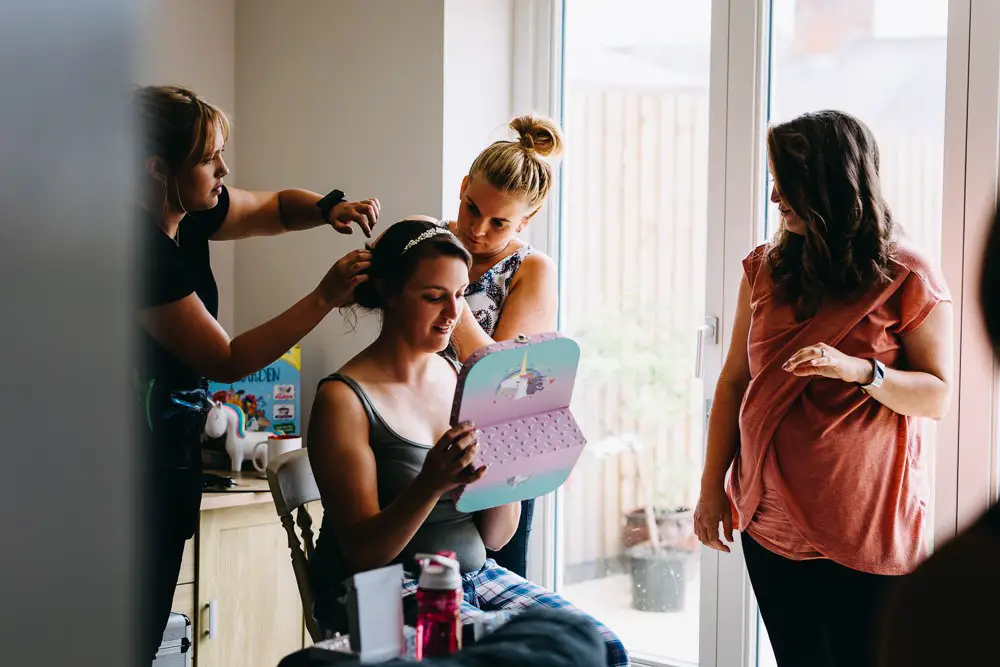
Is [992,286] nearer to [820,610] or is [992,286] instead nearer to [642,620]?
[820,610]

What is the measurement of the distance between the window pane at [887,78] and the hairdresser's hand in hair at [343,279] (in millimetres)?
1112

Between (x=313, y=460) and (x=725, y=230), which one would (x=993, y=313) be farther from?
(x=725, y=230)

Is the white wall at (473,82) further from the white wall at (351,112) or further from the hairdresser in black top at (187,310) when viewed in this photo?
the hairdresser in black top at (187,310)

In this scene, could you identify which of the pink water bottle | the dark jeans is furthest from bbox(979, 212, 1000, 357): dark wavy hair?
the dark jeans

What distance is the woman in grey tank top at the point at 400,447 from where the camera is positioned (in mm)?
1278

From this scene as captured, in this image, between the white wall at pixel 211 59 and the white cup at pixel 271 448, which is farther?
the white wall at pixel 211 59

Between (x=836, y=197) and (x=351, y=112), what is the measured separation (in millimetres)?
1384

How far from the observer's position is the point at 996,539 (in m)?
0.50

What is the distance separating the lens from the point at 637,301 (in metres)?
2.41

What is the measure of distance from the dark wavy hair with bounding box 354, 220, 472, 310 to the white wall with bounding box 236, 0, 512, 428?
3.14ft

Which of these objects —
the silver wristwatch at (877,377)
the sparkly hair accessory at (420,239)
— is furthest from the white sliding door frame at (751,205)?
the sparkly hair accessory at (420,239)

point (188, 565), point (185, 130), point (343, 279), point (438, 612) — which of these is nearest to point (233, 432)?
point (188, 565)

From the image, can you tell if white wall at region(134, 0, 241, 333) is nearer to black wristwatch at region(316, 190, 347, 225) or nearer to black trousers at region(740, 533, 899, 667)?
black wristwatch at region(316, 190, 347, 225)

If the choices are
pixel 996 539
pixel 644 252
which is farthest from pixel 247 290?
pixel 996 539
